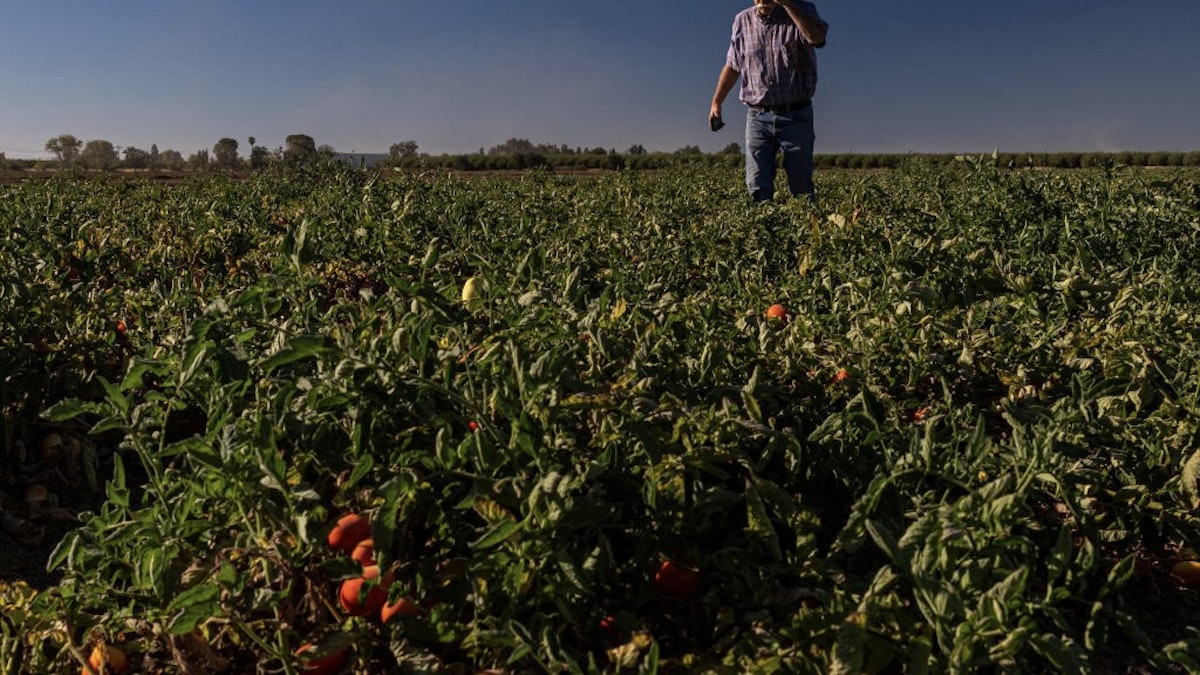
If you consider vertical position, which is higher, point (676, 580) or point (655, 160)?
point (655, 160)

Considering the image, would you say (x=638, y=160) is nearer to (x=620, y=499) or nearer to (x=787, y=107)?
(x=787, y=107)

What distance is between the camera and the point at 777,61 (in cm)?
673

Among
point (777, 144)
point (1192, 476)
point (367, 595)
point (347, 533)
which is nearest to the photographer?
point (367, 595)

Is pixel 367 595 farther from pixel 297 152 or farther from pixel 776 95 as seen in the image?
pixel 297 152

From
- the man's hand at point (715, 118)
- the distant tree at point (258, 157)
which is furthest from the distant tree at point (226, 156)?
the man's hand at point (715, 118)

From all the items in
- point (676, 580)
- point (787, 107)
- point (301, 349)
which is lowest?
point (676, 580)

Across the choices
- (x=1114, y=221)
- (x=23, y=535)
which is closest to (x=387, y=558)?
(x=23, y=535)

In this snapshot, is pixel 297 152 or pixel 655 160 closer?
pixel 297 152

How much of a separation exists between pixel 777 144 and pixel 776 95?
362 mm

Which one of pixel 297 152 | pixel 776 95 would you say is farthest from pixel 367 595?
pixel 297 152

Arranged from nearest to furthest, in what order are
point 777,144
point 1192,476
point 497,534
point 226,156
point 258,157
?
1. point 497,534
2. point 1192,476
3. point 777,144
4. point 258,157
5. point 226,156

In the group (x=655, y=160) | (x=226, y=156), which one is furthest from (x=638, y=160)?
(x=226, y=156)

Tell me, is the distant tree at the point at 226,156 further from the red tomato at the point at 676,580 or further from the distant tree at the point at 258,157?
the red tomato at the point at 676,580

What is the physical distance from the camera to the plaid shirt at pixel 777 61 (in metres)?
6.69
